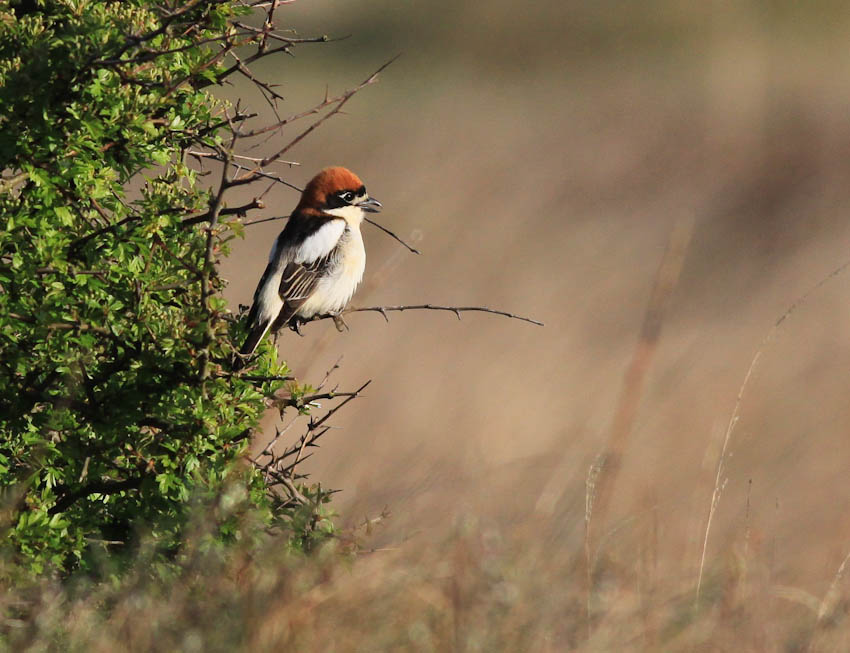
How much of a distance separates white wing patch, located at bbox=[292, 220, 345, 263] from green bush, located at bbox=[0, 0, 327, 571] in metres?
2.26

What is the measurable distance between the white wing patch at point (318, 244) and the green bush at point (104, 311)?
2263 millimetres

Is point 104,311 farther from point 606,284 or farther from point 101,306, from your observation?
point 606,284

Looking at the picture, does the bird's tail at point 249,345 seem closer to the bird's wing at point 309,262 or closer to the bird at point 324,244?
the bird's wing at point 309,262

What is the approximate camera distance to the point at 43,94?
142 inches

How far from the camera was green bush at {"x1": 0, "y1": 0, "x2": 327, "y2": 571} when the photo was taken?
3557mm

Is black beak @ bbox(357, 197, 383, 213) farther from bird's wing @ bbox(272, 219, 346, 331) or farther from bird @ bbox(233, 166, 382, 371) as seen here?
bird's wing @ bbox(272, 219, 346, 331)

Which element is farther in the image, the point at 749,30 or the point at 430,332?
the point at 749,30

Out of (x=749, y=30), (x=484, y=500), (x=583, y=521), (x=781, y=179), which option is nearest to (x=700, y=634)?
(x=583, y=521)

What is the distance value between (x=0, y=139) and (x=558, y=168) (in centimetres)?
1578

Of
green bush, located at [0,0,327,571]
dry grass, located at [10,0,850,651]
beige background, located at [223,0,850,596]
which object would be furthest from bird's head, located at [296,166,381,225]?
green bush, located at [0,0,327,571]

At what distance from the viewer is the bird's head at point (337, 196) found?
6.12 m

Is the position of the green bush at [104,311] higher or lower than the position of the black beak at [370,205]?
lower

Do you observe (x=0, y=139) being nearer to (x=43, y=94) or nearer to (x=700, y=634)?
(x=43, y=94)

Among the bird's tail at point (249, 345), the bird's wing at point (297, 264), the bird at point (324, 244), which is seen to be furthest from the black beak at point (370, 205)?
the bird's tail at point (249, 345)
